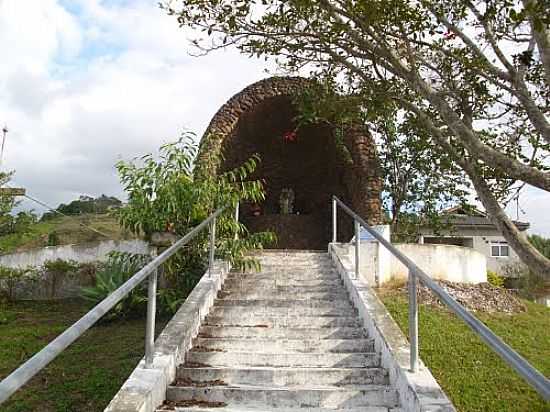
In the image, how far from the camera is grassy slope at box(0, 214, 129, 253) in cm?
906

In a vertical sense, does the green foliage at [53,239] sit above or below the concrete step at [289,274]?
above

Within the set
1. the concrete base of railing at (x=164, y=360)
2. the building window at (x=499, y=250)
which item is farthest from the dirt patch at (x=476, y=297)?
the building window at (x=499, y=250)

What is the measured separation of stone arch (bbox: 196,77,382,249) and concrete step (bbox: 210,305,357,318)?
2.36 meters

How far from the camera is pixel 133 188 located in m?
6.16

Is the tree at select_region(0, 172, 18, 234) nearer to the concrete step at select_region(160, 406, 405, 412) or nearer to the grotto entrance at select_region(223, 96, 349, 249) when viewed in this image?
the grotto entrance at select_region(223, 96, 349, 249)

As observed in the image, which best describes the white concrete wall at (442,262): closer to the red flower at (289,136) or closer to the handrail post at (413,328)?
the red flower at (289,136)

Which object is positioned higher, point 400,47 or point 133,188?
point 400,47

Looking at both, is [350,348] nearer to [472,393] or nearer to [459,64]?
[472,393]

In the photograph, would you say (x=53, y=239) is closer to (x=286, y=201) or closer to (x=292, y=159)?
(x=286, y=201)

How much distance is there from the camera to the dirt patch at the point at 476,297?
7.31 meters

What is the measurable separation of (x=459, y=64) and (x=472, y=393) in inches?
147

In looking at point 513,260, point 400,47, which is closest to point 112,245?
point 400,47

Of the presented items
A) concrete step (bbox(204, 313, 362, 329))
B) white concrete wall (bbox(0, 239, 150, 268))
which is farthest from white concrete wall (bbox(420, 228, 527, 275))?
concrete step (bbox(204, 313, 362, 329))

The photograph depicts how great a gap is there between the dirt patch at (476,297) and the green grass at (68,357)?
12.2 feet
